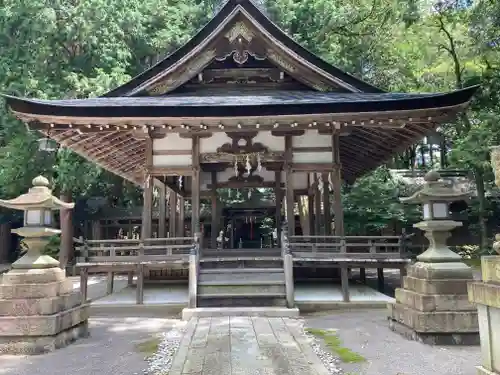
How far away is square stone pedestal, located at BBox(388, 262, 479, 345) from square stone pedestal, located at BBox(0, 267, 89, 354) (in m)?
Answer: 5.33

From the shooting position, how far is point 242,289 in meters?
9.27

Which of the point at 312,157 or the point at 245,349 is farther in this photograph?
the point at 312,157

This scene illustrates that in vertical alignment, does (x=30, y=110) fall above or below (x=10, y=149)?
below

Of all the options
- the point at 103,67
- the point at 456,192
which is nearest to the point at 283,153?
the point at 456,192

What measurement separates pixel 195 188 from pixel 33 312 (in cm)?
574

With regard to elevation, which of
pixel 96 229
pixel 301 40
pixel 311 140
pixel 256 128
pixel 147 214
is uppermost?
pixel 301 40

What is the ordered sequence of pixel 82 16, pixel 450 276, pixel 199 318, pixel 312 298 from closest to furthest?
pixel 450 276 < pixel 199 318 < pixel 312 298 < pixel 82 16

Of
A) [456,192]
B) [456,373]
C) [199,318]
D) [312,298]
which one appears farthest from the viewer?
[312,298]

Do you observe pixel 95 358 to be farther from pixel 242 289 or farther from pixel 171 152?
pixel 171 152

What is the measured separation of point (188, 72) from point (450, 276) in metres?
9.17

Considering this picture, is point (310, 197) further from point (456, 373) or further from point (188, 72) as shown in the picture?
point (456, 373)

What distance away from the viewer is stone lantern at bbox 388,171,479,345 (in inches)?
245

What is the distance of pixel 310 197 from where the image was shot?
16297 mm

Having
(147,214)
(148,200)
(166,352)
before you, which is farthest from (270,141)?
(166,352)
